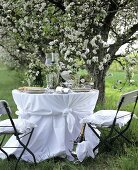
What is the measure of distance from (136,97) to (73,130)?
1011 millimetres

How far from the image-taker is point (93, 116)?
684 centimetres

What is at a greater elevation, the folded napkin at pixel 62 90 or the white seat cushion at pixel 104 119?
the folded napkin at pixel 62 90

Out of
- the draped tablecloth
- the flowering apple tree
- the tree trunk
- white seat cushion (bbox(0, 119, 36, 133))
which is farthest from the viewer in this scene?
the tree trunk

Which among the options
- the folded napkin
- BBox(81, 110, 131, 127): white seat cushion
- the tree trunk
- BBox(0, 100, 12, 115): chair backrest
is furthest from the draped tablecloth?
the tree trunk

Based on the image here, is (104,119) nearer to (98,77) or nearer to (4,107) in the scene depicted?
(4,107)

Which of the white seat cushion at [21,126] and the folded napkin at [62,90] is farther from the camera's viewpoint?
the folded napkin at [62,90]

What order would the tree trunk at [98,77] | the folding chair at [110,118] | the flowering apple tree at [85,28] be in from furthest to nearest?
the tree trunk at [98,77] → the flowering apple tree at [85,28] → the folding chair at [110,118]

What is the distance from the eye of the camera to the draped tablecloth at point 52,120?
6879 mm

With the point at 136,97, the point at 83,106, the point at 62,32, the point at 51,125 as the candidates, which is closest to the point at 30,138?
the point at 51,125

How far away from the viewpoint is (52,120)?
6984mm

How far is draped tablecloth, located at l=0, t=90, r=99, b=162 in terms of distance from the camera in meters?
6.88

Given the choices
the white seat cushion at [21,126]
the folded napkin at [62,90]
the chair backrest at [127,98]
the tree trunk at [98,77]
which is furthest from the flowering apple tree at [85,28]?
the white seat cushion at [21,126]

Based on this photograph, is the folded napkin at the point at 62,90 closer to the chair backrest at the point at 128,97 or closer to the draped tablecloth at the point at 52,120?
the draped tablecloth at the point at 52,120

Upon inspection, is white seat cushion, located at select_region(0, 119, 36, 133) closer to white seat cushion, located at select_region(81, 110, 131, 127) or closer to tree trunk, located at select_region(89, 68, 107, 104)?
white seat cushion, located at select_region(81, 110, 131, 127)
